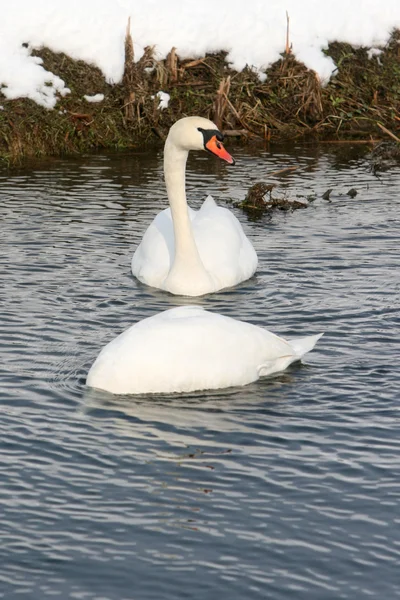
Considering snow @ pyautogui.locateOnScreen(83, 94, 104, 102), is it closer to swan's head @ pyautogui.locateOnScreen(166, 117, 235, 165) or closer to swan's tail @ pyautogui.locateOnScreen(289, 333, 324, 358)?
swan's head @ pyautogui.locateOnScreen(166, 117, 235, 165)

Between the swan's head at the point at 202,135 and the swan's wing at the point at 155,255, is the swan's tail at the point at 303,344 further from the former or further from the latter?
the swan's head at the point at 202,135

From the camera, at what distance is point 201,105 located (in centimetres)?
2086

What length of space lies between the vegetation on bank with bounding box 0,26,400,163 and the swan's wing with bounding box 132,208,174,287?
6.73 m

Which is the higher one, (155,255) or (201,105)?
(201,105)

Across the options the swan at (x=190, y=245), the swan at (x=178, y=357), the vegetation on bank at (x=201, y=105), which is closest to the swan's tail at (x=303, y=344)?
the swan at (x=178, y=357)

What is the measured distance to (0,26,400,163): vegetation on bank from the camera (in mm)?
20078

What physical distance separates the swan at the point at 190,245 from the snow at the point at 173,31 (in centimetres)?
746

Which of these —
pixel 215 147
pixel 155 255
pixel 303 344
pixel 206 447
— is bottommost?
pixel 206 447

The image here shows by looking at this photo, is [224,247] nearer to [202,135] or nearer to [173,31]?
[202,135]

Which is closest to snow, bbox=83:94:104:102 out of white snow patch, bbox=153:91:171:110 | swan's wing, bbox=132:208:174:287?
white snow patch, bbox=153:91:171:110

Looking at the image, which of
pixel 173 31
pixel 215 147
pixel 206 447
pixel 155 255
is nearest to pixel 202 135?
pixel 215 147

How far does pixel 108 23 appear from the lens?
70.7 feet

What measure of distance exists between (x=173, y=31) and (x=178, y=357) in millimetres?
13316

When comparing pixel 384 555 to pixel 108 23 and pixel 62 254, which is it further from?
pixel 108 23
